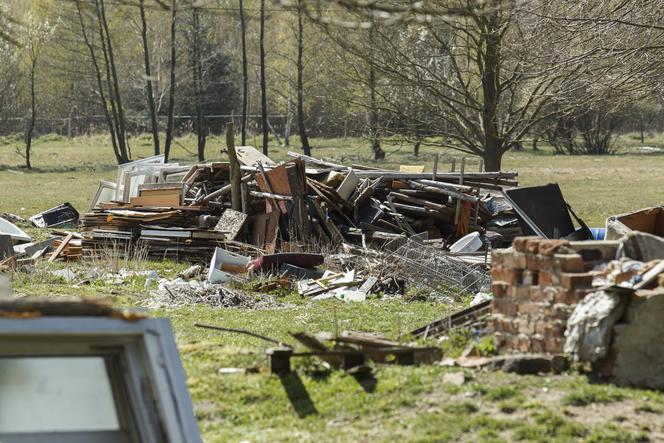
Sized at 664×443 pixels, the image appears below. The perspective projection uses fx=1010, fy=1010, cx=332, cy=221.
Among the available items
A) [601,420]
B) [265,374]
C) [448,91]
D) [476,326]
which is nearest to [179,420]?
[601,420]

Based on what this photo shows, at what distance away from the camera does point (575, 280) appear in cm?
734

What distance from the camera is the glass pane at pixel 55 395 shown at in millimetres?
3689

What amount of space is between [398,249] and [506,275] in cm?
870

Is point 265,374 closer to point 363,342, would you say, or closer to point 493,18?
point 363,342

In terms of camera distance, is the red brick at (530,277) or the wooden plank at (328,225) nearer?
the red brick at (530,277)

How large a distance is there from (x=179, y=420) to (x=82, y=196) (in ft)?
104

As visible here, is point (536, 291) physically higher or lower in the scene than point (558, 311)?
higher

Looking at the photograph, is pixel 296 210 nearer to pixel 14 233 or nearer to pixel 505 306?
pixel 14 233

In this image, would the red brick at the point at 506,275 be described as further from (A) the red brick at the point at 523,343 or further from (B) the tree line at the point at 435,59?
(B) the tree line at the point at 435,59

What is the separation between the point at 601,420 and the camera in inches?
247

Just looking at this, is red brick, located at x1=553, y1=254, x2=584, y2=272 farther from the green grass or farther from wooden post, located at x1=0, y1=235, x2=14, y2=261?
wooden post, located at x1=0, y1=235, x2=14, y2=261

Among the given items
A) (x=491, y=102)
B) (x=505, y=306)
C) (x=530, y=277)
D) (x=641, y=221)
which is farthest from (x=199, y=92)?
(x=530, y=277)

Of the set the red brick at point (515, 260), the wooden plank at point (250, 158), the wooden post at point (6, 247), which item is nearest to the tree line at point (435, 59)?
the red brick at point (515, 260)

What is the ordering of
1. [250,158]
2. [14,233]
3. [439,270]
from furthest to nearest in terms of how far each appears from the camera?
1. [250,158]
2. [14,233]
3. [439,270]
